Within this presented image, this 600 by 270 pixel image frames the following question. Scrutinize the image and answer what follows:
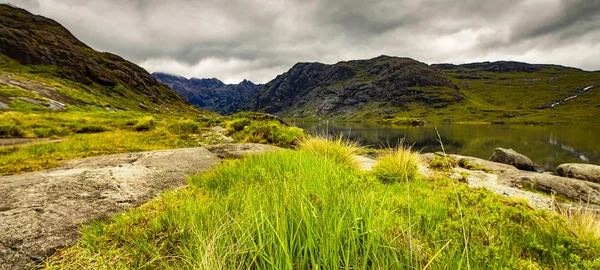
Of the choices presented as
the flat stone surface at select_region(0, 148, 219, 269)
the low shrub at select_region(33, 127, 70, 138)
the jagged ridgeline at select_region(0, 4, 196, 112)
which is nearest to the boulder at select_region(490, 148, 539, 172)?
the flat stone surface at select_region(0, 148, 219, 269)

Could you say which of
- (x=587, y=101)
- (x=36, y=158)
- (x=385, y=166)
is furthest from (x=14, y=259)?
(x=587, y=101)

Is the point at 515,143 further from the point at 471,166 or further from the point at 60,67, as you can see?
the point at 60,67

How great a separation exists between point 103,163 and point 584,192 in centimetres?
1826

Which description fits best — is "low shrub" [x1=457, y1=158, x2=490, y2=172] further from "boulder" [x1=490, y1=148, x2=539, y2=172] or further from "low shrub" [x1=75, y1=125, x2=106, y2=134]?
"low shrub" [x1=75, y1=125, x2=106, y2=134]

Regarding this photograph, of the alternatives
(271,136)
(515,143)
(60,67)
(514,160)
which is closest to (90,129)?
(271,136)

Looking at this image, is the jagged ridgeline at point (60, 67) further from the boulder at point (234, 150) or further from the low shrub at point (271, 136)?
the boulder at point (234, 150)

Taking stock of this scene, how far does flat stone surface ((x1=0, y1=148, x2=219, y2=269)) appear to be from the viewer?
2.14 m

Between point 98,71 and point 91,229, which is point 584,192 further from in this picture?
point 98,71

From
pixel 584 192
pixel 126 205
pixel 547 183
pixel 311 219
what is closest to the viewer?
pixel 311 219

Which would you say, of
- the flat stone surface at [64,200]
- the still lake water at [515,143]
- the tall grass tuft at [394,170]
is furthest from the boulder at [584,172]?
the flat stone surface at [64,200]

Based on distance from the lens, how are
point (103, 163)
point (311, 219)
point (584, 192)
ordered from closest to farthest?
point (311, 219)
point (103, 163)
point (584, 192)

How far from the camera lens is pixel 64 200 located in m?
2.96

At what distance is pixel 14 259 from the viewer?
6.49ft

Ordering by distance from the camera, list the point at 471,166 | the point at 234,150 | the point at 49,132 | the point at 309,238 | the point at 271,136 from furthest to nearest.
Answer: the point at 471,166 → the point at 49,132 → the point at 271,136 → the point at 234,150 → the point at 309,238
